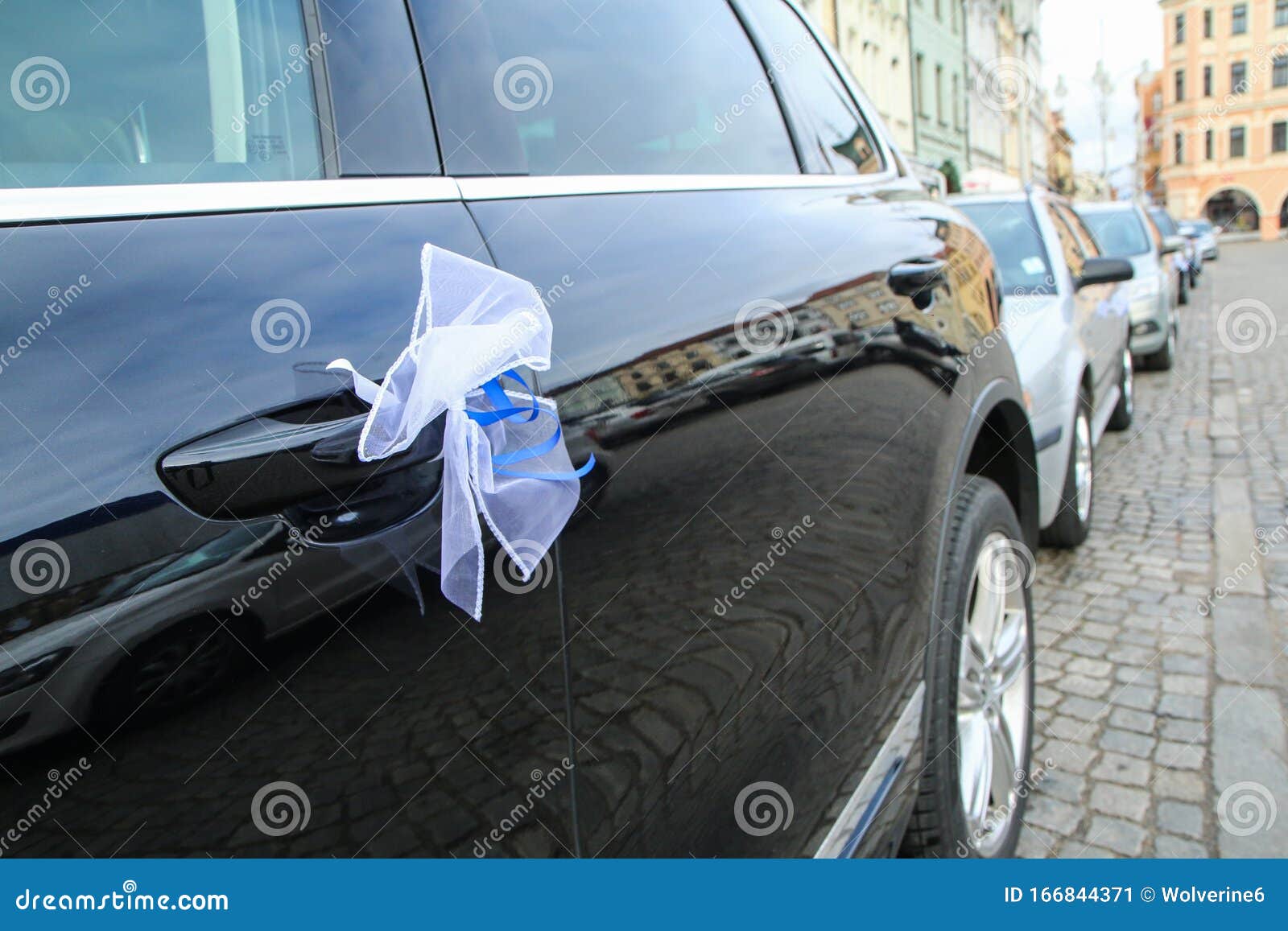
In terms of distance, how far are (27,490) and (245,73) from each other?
0.72m

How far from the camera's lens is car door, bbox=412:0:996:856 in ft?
3.78

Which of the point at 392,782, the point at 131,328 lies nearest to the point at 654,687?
the point at 392,782

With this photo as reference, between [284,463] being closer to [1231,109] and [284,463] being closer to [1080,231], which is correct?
[1080,231]

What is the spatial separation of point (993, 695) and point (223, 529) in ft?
6.69

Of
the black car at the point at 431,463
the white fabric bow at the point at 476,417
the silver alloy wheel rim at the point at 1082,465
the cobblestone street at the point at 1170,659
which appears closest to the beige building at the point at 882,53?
the cobblestone street at the point at 1170,659

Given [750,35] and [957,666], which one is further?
[750,35]

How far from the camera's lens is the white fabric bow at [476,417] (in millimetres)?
941

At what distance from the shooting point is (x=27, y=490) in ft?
2.51

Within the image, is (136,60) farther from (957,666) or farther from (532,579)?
(957,666)

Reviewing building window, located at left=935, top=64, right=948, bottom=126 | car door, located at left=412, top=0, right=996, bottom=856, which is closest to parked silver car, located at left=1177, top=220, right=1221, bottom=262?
building window, located at left=935, top=64, right=948, bottom=126

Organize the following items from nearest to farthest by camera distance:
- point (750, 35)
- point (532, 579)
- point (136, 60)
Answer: point (532, 579), point (136, 60), point (750, 35)

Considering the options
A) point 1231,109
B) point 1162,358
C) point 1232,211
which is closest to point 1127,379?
point 1162,358

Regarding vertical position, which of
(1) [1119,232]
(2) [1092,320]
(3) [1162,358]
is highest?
(1) [1119,232]

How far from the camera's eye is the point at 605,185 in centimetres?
142
